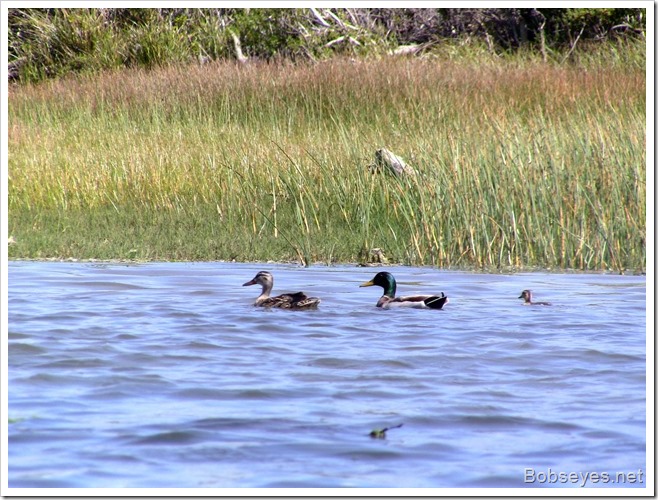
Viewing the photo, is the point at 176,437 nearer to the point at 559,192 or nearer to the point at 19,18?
the point at 559,192

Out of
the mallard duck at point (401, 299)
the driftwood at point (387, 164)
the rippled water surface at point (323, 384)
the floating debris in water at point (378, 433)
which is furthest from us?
the driftwood at point (387, 164)

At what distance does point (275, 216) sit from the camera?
11.2 m

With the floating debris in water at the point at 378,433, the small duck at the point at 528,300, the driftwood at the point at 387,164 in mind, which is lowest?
the small duck at the point at 528,300

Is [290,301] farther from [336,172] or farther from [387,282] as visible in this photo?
[336,172]

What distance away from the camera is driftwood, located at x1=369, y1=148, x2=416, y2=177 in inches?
460

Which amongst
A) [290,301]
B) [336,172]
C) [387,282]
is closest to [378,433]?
[290,301]

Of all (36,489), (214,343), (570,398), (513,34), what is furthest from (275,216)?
(513,34)

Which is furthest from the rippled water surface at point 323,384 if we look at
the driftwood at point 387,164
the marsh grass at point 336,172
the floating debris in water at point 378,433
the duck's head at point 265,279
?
the driftwood at point 387,164

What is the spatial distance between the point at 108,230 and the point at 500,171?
4190mm

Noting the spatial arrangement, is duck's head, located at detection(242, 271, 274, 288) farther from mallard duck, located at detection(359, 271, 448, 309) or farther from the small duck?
the small duck

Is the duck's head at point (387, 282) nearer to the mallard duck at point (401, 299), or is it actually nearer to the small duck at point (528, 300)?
the mallard duck at point (401, 299)

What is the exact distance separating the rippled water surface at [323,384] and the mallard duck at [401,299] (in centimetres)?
11

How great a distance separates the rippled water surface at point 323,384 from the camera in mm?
4633

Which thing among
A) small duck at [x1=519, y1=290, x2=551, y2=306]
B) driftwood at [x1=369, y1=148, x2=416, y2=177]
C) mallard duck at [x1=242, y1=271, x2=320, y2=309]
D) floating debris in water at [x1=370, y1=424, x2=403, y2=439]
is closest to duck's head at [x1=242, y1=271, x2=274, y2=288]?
mallard duck at [x1=242, y1=271, x2=320, y2=309]
